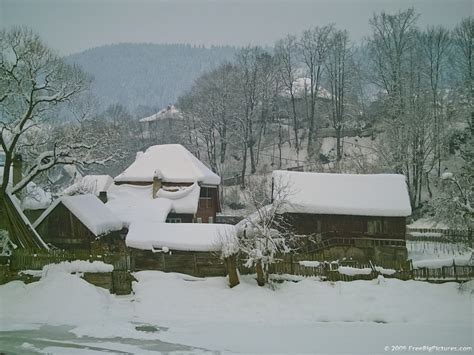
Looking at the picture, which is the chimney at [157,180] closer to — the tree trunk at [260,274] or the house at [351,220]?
the house at [351,220]

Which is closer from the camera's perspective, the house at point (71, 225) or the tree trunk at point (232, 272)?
the tree trunk at point (232, 272)

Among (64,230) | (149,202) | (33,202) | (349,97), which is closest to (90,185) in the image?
(33,202)

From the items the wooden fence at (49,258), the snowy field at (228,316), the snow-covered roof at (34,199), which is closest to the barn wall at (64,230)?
the wooden fence at (49,258)

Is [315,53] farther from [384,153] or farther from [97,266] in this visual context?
[97,266]

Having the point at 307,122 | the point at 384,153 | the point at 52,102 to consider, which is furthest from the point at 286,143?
the point at 52,102

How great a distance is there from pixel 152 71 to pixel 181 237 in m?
73.1

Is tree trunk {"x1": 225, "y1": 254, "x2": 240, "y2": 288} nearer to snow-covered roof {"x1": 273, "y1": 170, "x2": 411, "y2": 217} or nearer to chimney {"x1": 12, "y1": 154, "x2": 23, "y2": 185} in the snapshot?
snow-covered roof {"x1": 273, "y1": 170, "x2": 411, "y2": 217}

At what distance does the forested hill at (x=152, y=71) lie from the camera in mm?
71300

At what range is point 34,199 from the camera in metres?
35.1

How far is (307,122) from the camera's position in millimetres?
61469

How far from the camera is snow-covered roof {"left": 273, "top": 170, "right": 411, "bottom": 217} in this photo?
93.4 ft

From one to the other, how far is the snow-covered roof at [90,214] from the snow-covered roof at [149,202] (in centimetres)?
267

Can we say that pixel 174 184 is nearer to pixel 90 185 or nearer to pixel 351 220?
pixel 90 185

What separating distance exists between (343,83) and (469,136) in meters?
22.2
